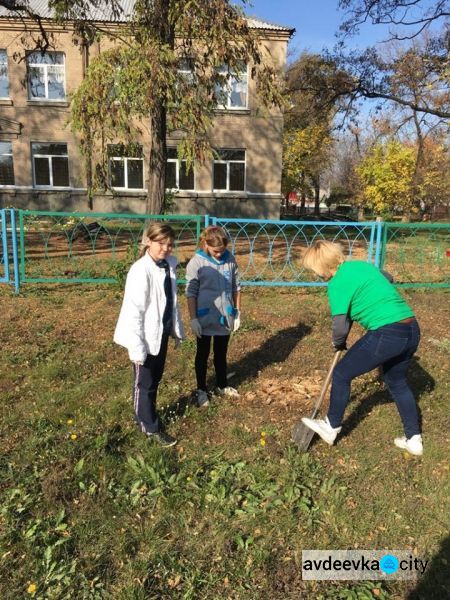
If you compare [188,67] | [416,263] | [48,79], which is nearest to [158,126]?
[188,67]

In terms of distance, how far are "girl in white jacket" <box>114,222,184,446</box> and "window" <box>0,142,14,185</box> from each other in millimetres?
18870

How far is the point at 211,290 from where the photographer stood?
3549mm

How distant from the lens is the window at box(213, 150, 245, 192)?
1955cm

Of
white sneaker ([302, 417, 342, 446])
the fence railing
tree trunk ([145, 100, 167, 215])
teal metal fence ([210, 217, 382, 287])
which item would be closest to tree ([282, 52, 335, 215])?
teal metal fence ([210, 217, 382, 287])

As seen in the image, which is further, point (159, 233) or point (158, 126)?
point (158, 126)

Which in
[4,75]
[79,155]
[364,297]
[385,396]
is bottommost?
[385,396]

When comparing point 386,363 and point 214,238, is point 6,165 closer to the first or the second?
point 214,238

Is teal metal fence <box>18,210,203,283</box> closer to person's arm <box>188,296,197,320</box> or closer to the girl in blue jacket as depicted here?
the girl in blue jacket

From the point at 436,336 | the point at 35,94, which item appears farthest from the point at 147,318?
the point at 35,94

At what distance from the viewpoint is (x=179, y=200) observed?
63.6ft

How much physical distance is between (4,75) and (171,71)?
15.3 metres

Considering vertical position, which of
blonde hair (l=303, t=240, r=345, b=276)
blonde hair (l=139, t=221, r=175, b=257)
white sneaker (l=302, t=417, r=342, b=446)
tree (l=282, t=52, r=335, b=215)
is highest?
tree (l=282, t=52, r=335, b=215)

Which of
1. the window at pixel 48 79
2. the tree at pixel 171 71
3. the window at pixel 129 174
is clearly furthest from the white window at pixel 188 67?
the window at pixel 48 79

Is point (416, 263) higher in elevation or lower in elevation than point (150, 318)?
lower
